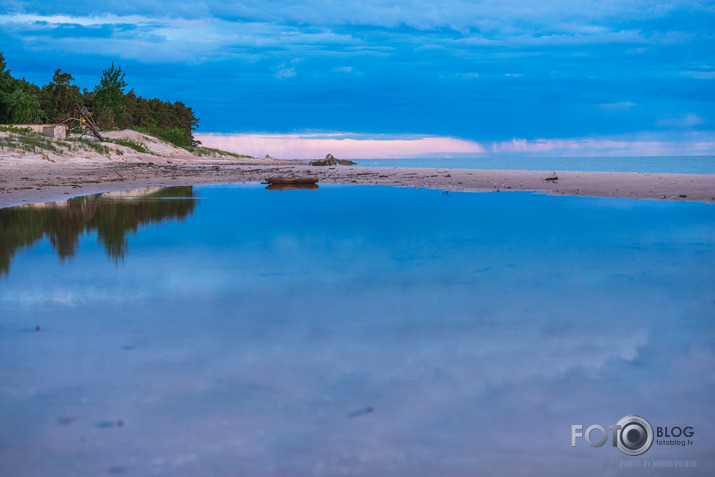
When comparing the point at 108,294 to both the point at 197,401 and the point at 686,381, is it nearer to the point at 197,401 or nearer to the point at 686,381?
the point at 197,401

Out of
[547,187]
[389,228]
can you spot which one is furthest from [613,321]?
[547,187]

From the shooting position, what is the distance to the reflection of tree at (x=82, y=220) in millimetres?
9180

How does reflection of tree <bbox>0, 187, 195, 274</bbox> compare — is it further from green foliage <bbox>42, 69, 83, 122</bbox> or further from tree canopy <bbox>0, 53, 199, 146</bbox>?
green foliage <bbox>42, 69, 83, 122</bbox>

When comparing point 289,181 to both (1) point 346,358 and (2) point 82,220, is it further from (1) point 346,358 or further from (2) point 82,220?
(1) point 346,358

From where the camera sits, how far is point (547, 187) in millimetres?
27312

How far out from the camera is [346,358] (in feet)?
13.5

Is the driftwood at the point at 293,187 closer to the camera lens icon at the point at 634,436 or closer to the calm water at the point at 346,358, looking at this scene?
the calm water at the point at 346,358

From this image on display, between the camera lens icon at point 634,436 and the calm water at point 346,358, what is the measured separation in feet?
0.15

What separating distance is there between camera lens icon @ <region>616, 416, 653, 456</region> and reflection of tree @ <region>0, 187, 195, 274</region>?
6.75 meters

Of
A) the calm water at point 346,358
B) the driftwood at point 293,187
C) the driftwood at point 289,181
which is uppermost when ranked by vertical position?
the driftwood at point 289,181

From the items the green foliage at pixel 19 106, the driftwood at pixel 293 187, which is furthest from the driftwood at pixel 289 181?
the green foliage at pixel 19 106

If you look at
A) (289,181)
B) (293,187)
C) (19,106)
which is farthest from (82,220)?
(19,106)

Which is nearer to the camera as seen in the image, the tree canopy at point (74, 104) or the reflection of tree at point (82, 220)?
the reflection of tree at point (82, 220)

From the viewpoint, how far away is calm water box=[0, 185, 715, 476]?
291 cm
